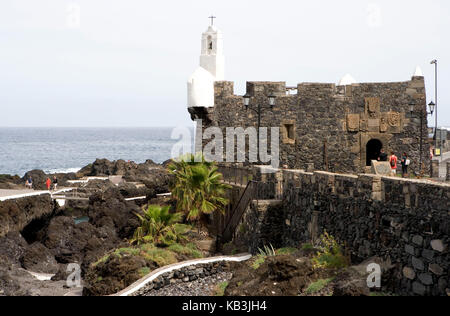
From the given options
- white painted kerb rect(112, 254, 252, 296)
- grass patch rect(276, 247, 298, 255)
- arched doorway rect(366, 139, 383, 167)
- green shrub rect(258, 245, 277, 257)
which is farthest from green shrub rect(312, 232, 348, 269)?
arched doorway rect(366, 139, 383, 167)

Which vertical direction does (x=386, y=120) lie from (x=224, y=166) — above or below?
above

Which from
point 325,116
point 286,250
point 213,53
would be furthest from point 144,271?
point 213,53

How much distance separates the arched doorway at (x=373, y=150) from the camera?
92.4ft

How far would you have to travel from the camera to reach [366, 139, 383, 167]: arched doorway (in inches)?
1109

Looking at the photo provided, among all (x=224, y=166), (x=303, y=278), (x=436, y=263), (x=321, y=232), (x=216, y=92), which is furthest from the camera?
(x=216, y=92)

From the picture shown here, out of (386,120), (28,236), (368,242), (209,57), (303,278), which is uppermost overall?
(209,57)

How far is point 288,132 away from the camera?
27578mm

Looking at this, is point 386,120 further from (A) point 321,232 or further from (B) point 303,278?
(B) point 303,278

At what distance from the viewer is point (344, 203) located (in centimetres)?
1540

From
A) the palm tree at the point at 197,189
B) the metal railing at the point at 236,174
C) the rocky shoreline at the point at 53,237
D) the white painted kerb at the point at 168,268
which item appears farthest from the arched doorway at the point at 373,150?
the rocky shoreline at the point at 53,237

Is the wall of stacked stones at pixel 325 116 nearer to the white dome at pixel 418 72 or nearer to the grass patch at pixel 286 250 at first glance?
Result: the white dome at pixel 418 72

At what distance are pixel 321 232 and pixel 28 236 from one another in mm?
19708

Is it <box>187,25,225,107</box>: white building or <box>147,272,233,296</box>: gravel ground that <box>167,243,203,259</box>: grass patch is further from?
<box>187,25,225,107</box>: white building

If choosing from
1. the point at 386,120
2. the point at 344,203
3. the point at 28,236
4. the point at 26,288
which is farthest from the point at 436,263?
the point at 28,236
